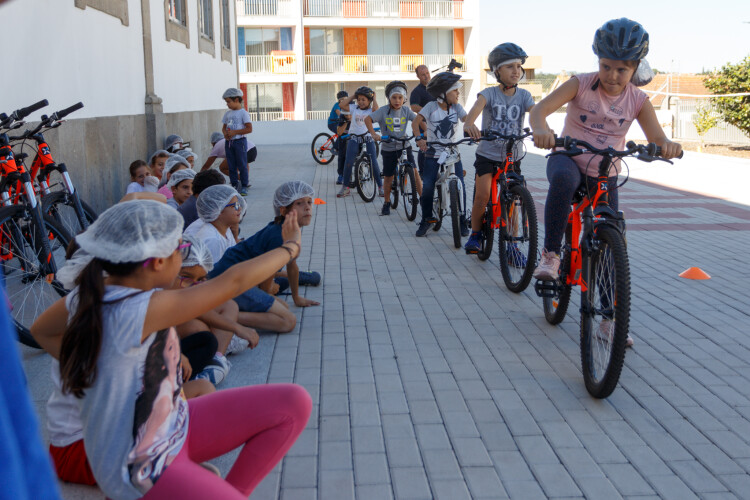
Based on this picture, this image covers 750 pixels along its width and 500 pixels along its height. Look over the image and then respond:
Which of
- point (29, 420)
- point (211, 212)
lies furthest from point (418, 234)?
point (29, 420)

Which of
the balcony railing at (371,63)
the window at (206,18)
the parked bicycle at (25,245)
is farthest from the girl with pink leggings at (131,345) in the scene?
the balcony railing at (371,63)

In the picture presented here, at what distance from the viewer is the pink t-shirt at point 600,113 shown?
480 cm

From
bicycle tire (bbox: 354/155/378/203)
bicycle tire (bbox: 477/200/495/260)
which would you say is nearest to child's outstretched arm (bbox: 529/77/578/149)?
bicycle tire (bbox: 477/200/495/260)

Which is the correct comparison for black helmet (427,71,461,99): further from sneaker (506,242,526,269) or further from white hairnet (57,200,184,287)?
white hairnet (57,200,184,287)

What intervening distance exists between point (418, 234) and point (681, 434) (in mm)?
5749

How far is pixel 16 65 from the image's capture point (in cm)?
671

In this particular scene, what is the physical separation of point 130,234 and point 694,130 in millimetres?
28280

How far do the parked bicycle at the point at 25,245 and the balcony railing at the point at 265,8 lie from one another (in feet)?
129

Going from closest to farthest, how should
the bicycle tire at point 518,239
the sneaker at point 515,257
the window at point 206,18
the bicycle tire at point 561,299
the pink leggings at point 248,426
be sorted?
1. the pink leggings at point 248,426
2. the bicycle tire at point 561,299
3. the bicycle tire at point 518,239
4. the sneaker at point 515,257
5. the window at point 206,18

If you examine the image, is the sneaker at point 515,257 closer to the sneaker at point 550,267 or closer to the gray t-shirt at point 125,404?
the sneaker at point 550,267

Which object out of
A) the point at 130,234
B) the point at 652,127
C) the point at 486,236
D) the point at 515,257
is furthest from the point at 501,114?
the point at 130,234

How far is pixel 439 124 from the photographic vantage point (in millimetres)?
8703

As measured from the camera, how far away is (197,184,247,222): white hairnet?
523 centimetres

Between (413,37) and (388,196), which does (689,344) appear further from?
(413,37)
